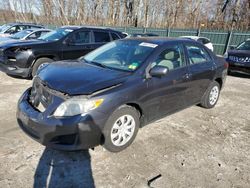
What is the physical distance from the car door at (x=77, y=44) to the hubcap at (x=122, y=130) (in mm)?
4325

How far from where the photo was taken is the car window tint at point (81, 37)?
6.85 m

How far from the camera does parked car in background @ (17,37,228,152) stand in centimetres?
257

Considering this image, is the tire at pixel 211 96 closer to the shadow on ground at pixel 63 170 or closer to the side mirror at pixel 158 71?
the side mirror at pixel 158 71

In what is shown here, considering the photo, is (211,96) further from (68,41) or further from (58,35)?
(58,35)

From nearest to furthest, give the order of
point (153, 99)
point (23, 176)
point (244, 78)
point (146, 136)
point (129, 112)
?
point (23, 176)
point (129, 112)
point (153, 99)
point (146, 136)
point (244, 78)

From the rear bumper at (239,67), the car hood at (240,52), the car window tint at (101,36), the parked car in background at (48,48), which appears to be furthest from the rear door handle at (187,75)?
the car hood at (240,52)

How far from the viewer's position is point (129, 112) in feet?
9.85

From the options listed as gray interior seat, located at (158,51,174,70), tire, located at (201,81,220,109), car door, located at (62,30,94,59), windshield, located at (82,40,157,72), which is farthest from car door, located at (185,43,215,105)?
car door, located at (62,30,94,59)

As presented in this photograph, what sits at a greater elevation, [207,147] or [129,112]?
[129,112]

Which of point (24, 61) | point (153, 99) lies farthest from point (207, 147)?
point (24, 61)

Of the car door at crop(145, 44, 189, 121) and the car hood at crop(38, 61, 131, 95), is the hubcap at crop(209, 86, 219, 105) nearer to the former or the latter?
the car door at crop(145, 44, 189, 121)

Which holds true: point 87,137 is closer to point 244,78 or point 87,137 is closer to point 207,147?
point 207,147

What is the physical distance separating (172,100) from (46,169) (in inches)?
88.1

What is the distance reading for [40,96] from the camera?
2.95 metres
